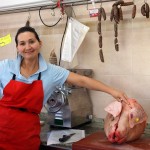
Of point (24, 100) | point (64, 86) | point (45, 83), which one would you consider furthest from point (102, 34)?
point (24, 100)

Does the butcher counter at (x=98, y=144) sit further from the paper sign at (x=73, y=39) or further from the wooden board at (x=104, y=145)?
the paper sign at (x=73, y=39)

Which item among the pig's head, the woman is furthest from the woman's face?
the pig's head

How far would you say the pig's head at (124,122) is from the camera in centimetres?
151

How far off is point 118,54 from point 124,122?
2.01 ft

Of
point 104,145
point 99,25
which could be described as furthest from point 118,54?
point 104,145

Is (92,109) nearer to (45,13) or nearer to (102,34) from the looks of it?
(102,34)

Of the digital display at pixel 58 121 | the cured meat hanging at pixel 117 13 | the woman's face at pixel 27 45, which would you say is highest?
the cured meat hanging at pixel 117 13

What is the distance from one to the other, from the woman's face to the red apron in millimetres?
167

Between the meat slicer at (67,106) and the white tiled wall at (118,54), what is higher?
the white tiled wall at (118,54)

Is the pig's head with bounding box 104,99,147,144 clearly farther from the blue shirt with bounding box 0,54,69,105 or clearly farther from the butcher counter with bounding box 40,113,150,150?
the blue shirt with bounding box 0,54,69,105

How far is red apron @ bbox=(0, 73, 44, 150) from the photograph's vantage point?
1622mm

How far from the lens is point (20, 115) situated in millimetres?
1654

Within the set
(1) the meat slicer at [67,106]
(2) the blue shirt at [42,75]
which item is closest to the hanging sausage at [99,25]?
(1) the meat slicer at [67,106]

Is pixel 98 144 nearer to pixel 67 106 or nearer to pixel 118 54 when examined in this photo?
pixel 67 106
